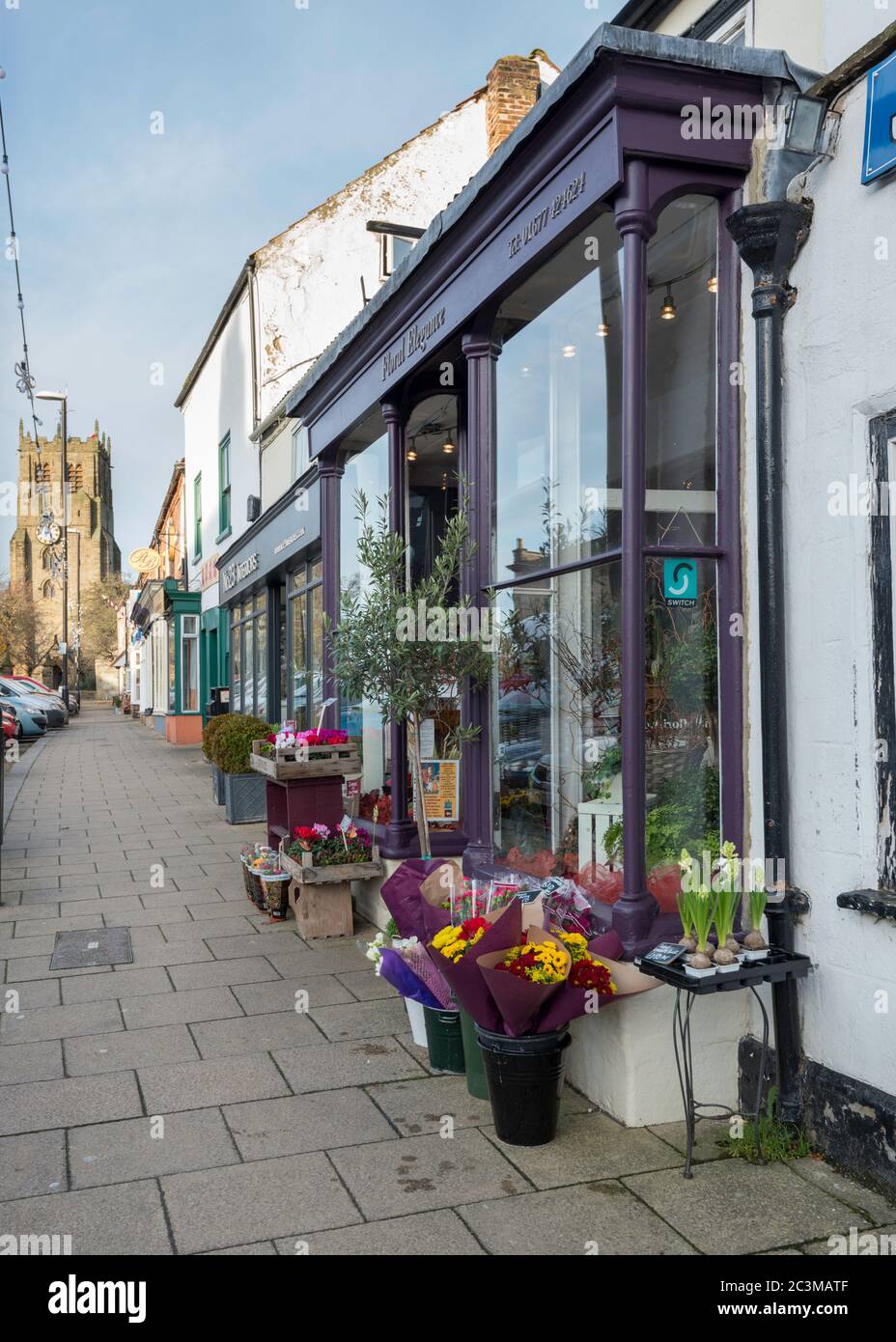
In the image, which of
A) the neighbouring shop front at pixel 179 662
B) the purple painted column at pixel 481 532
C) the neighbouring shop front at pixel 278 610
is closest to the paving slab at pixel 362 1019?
the purple painted column at pixel 481 532

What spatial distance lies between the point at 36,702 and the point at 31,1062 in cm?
2817

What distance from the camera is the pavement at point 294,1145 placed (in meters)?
3.42

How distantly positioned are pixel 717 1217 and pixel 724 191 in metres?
3.79

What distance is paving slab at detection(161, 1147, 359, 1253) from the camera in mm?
3408

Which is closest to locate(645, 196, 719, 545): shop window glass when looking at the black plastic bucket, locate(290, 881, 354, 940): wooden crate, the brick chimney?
the black plastic bucket

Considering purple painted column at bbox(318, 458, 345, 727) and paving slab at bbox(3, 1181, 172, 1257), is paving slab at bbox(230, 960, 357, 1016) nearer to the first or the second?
paving slab at bbox(3, 1181, 172, 1257)

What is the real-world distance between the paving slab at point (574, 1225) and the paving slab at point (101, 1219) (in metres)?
0.98

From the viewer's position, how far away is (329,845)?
286 inches

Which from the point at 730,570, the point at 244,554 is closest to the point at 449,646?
A: the point at 730,570

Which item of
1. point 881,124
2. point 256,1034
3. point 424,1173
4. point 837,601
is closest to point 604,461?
point 837,601

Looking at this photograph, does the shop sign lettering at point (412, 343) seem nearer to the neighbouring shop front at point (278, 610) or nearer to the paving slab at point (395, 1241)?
the neighbouring shop front at point (278, 610)

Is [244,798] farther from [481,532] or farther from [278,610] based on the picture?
[481,532]

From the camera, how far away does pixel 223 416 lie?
21.1m

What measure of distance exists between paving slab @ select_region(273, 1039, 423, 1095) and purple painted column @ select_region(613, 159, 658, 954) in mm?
1322
